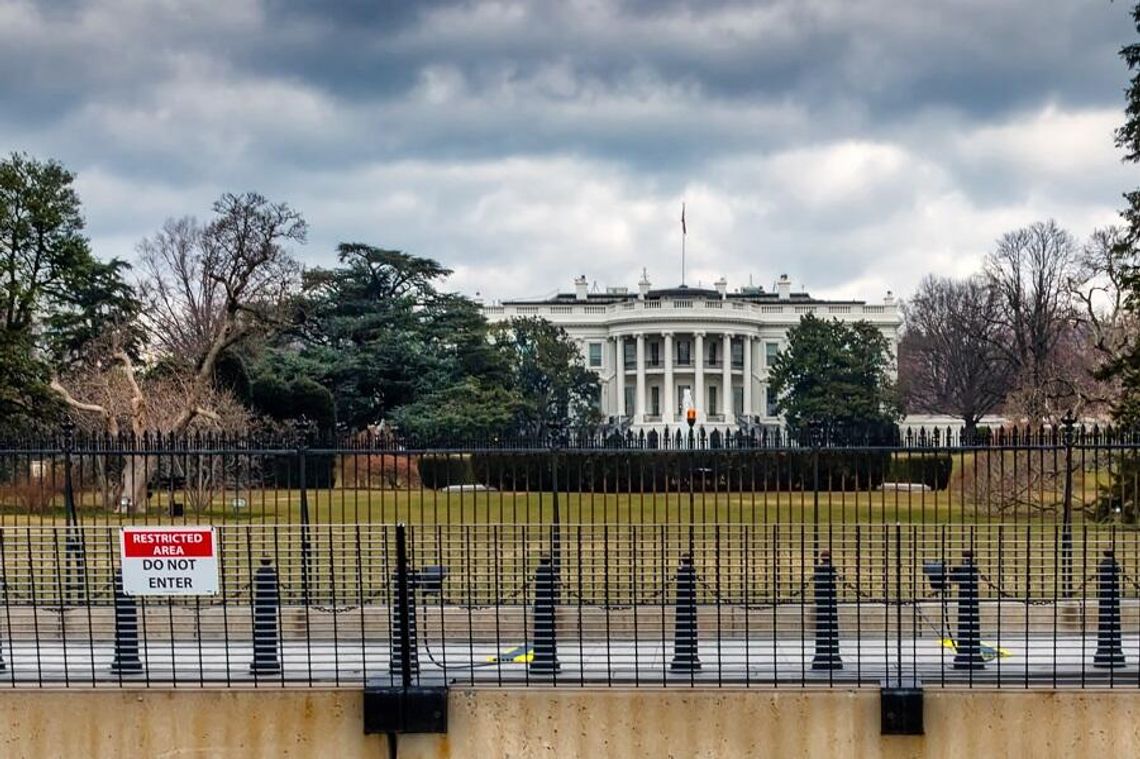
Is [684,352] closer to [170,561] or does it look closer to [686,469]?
[686,469]

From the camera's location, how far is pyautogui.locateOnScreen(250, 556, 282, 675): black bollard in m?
7.43

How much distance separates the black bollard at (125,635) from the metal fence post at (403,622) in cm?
188

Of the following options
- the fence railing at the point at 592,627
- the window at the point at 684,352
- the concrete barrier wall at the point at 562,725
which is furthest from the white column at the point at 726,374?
the concrete barrier wall at the point at 562,725

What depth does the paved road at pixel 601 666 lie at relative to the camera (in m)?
7.29

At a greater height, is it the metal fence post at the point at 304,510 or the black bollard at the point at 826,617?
the metal fence post at the point at 304,510

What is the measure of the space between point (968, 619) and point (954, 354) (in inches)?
2683

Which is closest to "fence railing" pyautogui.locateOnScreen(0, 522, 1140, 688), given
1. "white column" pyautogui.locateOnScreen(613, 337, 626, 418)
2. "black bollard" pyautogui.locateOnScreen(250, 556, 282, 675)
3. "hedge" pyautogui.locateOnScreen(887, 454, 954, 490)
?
"black bollard" pyautogui.locateOnScreen(250, 556, 282, 675)

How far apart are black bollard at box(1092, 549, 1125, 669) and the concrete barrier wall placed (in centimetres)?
52

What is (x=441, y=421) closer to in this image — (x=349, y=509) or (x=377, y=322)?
(x=377, y=322)

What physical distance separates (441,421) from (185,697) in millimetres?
36033

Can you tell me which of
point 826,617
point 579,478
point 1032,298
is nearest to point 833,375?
point 1032,298

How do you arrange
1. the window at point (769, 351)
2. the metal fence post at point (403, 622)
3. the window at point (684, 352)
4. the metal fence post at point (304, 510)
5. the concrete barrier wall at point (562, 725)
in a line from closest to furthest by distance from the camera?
the concrete barrier wall at point (562, 725), the metal fence post at point (403, 622), the metal fence post at point (304, 510), the window at point (684, 352), the window at point (769, 351)

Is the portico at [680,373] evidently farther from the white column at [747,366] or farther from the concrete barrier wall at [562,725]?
the concrete barrier wall at [562,725]

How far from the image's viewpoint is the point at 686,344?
8575 centimetres
